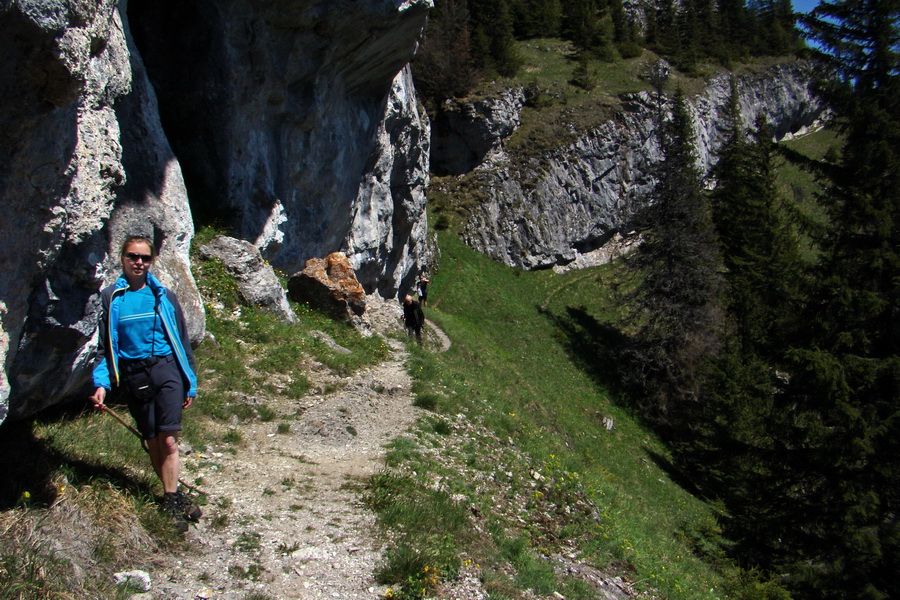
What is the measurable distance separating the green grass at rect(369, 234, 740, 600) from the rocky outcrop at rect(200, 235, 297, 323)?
3.17 metres

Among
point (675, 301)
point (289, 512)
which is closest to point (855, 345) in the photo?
point (289, 512)

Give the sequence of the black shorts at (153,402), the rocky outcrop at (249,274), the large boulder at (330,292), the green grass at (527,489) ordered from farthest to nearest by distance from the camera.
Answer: the large boulder at (330,292), the rocky outcrop at (249,274), the green grass at (527,489), the black shorts at (153,402)

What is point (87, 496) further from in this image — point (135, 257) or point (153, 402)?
point (135, 257)

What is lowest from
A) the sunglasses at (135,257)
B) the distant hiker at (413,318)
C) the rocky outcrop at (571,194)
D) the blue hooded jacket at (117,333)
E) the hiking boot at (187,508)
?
the distant hiker at (413,318)

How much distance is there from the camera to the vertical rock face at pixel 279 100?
13.4m

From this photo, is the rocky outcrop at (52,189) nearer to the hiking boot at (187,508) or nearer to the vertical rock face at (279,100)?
the hiking boot at (187,508)

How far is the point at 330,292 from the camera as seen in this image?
→ 14.2m

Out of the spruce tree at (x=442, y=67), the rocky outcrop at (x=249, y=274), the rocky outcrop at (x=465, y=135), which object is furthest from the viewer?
the rocky outcrop at (x=465, y=135)

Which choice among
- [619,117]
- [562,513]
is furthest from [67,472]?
[619,117]

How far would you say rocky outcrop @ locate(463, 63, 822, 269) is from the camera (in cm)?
4025

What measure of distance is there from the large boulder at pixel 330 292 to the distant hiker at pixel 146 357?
31.5ft

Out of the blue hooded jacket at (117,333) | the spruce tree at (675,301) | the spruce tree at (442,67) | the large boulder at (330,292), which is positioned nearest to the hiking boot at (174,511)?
the blue hooded jacket at (117,333)

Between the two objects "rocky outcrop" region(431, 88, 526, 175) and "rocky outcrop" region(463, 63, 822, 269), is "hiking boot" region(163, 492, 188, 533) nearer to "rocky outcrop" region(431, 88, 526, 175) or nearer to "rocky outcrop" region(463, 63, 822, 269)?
"rocky outcrop" region(463, 63, 822, 269)

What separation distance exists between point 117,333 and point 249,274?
7.73m
